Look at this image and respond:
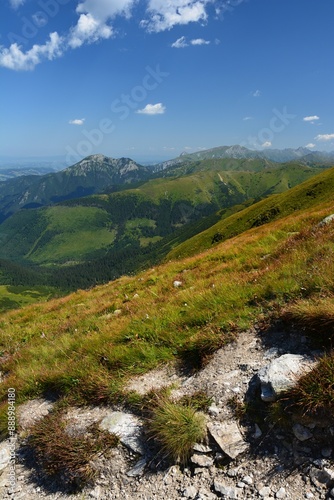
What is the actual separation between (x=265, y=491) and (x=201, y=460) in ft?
3.50

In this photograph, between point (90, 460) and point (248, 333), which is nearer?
point (90, 460)

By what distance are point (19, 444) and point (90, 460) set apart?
6.58 feet

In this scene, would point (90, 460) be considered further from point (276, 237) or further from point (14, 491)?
point (276, 237)

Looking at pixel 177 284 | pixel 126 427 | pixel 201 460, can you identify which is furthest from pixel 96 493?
pixel 177 284

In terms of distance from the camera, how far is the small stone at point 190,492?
4.49 m

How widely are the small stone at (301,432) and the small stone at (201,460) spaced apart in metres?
1.39

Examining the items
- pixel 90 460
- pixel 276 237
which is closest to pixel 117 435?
pixel 90 460

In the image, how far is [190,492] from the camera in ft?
14.9

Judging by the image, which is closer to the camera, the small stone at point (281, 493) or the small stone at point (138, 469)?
the small stone at point (281, 493)

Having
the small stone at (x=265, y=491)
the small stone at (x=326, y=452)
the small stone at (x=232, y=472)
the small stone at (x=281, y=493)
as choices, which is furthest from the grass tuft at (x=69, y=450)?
the small stone at (x=326, y=452)

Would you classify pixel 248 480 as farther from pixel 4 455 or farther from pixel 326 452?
pixel 4 455

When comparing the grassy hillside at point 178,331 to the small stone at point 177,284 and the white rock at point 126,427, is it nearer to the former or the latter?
the white rock at point 126,427

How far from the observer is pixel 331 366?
4.80m

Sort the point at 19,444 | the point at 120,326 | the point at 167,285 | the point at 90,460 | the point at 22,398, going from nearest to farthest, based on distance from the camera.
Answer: the point at 90,460, the point at 19,444, the point at 22,398, the point at 120,326, the point at 167,285
